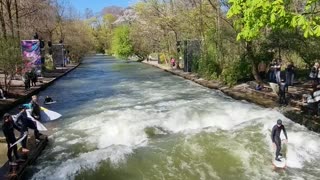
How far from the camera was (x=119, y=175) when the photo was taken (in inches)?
466

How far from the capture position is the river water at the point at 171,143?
1193cm

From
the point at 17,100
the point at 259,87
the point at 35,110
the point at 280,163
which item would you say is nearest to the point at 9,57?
the point at 17,100

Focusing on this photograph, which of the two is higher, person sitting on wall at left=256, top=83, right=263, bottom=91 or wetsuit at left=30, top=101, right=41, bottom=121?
wetsuit at left=30, top=101, right=41, bottom=121

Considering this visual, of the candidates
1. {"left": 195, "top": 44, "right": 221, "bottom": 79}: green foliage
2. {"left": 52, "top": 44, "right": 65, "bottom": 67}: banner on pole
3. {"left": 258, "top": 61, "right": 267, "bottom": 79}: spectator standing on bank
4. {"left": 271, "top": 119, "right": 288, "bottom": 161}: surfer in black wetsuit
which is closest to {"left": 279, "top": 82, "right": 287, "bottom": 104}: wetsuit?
{"left": 271, "top": 119, "right": 288, "bottom": 161}: surfer in black wetsuit

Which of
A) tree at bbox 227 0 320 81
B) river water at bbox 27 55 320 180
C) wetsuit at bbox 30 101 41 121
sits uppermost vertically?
tree at bbox 227 0 320 81

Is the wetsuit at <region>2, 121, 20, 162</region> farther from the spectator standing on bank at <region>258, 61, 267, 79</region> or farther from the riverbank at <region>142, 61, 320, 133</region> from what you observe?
the spectator standing on bank at <region>258, 61, 267, 79</region>

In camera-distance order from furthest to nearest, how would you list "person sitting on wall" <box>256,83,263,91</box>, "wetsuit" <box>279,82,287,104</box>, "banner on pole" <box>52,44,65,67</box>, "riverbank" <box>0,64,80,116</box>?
"banner on pole" <box>52,44,65,67</box>, "person sitting on wall" <box>256,83,263,91</box>, "riverbank" <box>0,64,80,116</box>, "wetsuit" <box>279,82,287,104</box>

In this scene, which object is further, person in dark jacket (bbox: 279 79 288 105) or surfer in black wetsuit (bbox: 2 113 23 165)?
person in dark jacket (bbox: 279 79 288 105)

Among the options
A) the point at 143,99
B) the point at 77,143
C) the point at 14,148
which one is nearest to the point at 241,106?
the point at 143,99

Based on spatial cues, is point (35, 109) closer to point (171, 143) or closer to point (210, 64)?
point (171, 143)

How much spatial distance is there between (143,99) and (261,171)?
46.6 ft

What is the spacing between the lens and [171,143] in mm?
14664

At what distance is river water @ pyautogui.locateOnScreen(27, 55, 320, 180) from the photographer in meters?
11.9

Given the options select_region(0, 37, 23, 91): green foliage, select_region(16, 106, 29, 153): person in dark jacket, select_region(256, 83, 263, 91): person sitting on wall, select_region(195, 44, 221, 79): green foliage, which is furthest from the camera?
select_region(195, 44, 221, 79): green foliage
